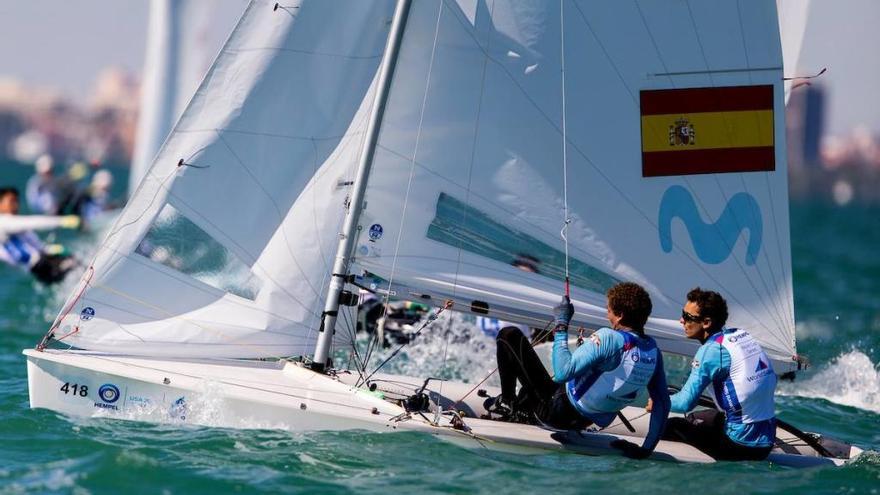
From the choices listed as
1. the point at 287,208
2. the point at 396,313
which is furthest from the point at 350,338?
the point at 396,313

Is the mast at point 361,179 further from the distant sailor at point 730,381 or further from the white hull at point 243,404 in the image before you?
the distant sailor at point 730,381

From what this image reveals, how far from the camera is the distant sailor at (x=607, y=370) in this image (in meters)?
6.48

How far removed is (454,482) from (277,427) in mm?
1163

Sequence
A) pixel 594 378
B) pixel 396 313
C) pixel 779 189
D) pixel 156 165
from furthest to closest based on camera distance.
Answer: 1. pixel 396 313
2. pixel 779 189
3. pixel 156 165
4. pixel 594 378

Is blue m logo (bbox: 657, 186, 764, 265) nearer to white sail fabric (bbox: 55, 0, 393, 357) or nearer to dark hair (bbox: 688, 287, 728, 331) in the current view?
dark hair (bbox: 688, 287, 728, 331)

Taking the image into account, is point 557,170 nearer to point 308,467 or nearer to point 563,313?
point 563,313

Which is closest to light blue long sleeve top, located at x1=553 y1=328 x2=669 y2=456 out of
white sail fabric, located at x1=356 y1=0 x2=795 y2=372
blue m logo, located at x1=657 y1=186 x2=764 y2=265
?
white sail fabric, located at x1=356 y1=0 x2=795 y2=372

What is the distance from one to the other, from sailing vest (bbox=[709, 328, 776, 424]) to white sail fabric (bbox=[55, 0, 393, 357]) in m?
2.37

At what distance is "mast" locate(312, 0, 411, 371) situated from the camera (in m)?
7.27

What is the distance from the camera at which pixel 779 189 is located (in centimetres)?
784

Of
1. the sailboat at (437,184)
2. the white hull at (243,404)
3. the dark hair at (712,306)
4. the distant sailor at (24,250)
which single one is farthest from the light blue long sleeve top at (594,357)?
the distant sailor at (24,250)

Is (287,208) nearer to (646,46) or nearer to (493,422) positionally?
(493,422)

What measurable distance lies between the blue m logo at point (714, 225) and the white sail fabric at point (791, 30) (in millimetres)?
895

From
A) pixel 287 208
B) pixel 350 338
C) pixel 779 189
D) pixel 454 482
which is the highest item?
pixel 779 189
